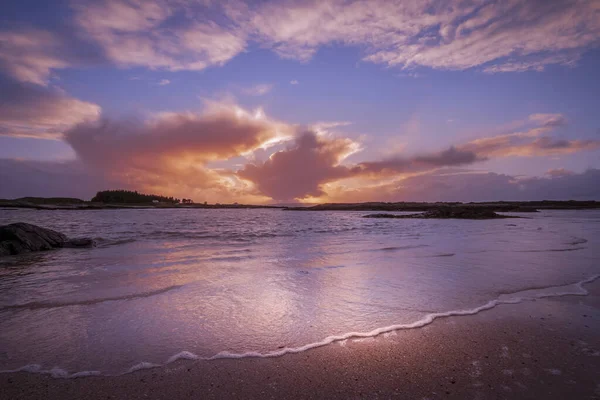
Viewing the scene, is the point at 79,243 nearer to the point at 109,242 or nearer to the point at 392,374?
the point at 109,242

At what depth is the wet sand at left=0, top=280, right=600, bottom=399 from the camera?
9.37 feet

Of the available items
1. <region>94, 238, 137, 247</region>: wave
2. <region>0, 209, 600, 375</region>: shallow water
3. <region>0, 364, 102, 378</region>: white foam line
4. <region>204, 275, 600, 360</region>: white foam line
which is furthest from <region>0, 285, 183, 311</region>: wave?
<region>94, 238, 137, 247</region>: wave

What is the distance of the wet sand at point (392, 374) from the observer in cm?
286

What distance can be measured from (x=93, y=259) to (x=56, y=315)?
6480 mm

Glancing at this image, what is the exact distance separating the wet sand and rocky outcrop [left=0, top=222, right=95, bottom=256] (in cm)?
1248

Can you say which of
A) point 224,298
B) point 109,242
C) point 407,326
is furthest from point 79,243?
point 407,326

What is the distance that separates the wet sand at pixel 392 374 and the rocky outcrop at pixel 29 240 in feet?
40.9

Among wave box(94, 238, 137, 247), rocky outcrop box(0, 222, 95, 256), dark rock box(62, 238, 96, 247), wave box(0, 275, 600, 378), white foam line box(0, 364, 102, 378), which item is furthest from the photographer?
wave box(94, 238, 137, 247)

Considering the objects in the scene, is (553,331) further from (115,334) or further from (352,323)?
(115,334)

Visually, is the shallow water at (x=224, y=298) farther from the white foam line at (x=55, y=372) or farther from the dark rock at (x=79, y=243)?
the dark rock at (x=79, y=243)

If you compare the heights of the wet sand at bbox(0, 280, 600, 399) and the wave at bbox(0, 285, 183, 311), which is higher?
the wet sand at bbox(0, 280, 600, 399)

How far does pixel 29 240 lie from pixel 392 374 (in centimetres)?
1603

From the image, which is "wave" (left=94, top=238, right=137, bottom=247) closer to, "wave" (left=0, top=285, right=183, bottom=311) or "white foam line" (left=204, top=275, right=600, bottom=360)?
"wave" (left=0, top=285, right=183, bottom=311)

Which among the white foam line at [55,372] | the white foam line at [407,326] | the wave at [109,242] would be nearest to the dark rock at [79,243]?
the wave at [109,242]
